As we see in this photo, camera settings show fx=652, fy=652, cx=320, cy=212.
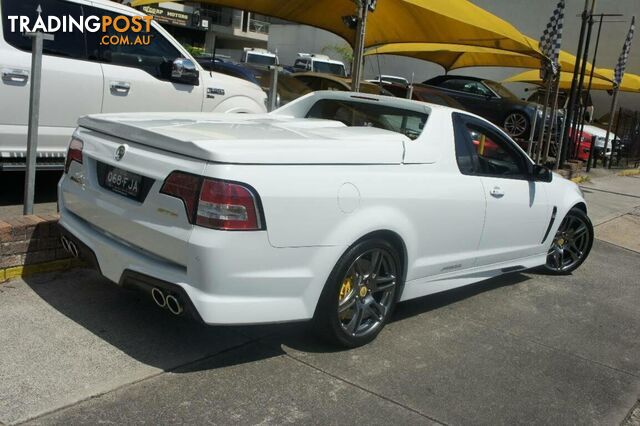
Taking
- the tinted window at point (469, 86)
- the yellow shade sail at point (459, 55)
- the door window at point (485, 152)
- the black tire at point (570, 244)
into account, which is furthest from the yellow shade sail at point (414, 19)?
the door window at point (485, 152)

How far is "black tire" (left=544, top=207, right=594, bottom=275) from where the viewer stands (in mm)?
6488

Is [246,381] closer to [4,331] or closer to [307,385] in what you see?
[307,385]

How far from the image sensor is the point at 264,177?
11.3ft

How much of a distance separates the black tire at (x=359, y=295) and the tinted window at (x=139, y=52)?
11.9 feet

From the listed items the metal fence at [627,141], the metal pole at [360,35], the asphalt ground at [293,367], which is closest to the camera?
the asphalt ground at [293,367]

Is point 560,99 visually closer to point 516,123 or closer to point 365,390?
point 516,123

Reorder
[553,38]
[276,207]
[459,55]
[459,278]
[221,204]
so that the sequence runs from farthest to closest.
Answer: [459,55]
[553,38]
[459,278]
[276,207]
[221,204]

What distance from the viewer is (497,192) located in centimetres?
505

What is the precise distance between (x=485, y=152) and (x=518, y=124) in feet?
37.7

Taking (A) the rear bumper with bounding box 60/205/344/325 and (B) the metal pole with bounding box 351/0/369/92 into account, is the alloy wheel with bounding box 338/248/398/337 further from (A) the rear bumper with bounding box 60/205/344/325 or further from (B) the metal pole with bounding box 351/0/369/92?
(B) the metal pole with bounding box 351/0/369/92

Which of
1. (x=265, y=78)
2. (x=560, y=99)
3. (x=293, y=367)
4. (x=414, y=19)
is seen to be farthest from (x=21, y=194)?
(x=560, y=99)

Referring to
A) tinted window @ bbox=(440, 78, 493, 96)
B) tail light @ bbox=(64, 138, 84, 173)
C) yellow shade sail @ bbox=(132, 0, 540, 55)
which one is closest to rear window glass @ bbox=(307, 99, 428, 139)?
tail light @ bbox=(64, 138, 84, 173)

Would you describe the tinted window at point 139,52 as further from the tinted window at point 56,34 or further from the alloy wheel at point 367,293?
the alloy wheel at point 367,293

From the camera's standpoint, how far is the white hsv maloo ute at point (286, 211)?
3367mm
